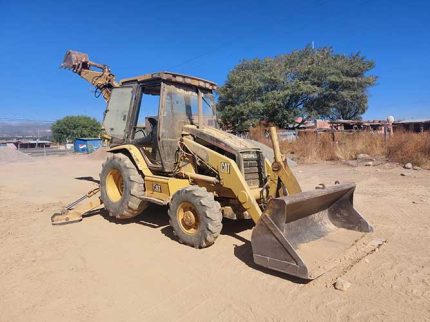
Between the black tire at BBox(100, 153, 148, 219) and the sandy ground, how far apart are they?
1.14ft

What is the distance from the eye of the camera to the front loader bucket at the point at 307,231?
13.8 ft

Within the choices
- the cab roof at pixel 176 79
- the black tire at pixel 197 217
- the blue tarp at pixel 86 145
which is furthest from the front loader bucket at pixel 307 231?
the blue tarp at pixel 86 145

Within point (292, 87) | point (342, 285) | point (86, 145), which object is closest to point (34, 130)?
point (86, 145)

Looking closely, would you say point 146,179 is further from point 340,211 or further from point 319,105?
point 319,105

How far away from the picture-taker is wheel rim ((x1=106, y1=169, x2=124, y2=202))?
7057 millimetres

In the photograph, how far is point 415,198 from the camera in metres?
8.29

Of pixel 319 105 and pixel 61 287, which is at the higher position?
pixel 319 105

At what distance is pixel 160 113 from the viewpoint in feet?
20.6

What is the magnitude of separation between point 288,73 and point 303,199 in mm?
25223

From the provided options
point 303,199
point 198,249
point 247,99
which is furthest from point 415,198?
point 247,99

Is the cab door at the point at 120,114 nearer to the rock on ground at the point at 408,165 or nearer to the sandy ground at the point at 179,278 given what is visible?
the sandy ground at the point at 179,278

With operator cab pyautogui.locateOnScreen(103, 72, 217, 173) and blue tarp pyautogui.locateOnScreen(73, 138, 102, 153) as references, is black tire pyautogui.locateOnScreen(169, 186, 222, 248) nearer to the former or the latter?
operator cab pyautogui.locateOnScreen(103, 72, 217, 173)

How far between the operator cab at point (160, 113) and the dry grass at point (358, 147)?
9580 mm

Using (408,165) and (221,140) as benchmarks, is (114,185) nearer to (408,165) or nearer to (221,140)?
(221,140)
